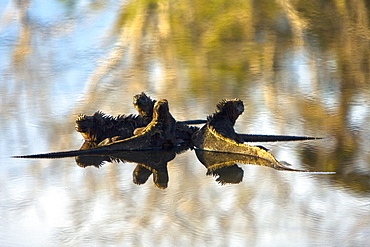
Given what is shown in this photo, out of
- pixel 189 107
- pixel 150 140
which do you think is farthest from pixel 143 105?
pixel 189 107

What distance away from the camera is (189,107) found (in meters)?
7.61

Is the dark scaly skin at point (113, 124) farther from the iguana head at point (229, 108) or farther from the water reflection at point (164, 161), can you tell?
the iguana head at point (229, 108)

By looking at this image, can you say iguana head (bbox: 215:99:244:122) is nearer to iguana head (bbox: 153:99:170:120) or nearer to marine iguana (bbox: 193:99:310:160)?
marine iguana (bbox: 193:99:310:160)

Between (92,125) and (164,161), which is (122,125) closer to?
(92,125)

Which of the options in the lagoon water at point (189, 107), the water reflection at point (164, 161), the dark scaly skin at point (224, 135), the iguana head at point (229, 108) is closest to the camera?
the lagoon water at point (189, 107)

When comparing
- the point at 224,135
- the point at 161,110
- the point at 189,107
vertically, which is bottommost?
the point at 189,107

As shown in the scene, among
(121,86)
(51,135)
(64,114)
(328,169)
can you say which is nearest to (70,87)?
(121,86)

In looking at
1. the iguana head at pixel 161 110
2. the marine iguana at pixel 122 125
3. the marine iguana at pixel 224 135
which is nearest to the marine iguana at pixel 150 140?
the iguana head at pixel 161 110

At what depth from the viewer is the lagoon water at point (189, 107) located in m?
4.53

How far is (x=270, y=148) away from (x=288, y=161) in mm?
377

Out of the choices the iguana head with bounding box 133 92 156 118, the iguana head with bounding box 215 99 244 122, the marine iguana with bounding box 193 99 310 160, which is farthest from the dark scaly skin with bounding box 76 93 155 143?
the iguana head with bounding box 215 99 244 122

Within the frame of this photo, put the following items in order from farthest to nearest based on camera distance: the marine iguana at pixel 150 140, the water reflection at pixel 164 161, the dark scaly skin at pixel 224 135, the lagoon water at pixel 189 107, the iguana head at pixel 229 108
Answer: the iguana head at pixel 229 108, the marine iguana at pixel 150 140, the dark scaly skin at pixel 224 135, the water reflection at pixel 164 161, the lagoon water at pixel 189 107

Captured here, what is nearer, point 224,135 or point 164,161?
point 164,161

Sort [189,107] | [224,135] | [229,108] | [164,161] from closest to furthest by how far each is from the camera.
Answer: [164,161] < [224,135] < [229,108] < [189,107]
